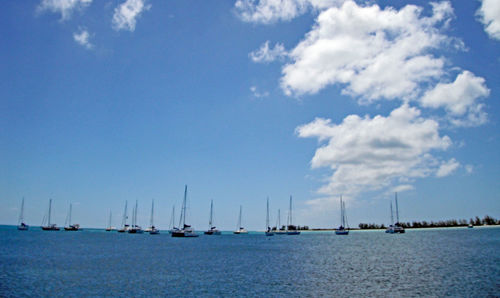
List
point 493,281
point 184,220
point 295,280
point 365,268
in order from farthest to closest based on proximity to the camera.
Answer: point 184,220 → point 365,268 → point 295,280 → point 493,281

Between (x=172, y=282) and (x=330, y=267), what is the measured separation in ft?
83.1

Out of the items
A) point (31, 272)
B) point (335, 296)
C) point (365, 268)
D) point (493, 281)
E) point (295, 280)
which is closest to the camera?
point (335, 296)

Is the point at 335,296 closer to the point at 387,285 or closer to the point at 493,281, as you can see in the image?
the point at 387,285

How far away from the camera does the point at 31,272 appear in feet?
159

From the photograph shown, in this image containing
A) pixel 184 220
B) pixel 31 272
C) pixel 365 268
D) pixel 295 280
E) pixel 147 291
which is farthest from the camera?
pixel 184 220

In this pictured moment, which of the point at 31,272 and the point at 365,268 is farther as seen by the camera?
the point at 365,268

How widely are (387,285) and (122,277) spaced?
31.4 metres

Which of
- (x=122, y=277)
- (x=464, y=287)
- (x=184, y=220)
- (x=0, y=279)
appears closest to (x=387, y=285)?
(x=464, y=287)

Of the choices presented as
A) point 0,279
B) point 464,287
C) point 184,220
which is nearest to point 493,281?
point 464,287

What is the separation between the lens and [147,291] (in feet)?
121

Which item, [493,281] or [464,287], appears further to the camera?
[493,281]

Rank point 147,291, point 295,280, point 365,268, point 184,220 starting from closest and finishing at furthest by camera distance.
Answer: point 147,291 < point 295,280 < point 365,268 < point 184,220

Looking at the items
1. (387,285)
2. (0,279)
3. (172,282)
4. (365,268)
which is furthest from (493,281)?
(0,279)

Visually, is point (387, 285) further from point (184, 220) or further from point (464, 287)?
point (184, 220)
